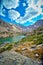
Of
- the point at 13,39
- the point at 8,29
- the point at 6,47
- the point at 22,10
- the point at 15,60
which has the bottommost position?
the point at 15,60

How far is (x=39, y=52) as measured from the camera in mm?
2406

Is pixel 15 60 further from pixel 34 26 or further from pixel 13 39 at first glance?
pixel 34 26

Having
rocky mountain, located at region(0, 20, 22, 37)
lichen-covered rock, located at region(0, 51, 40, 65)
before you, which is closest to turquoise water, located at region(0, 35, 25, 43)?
rocky mountain, located at region(0, 20, 22, 37)

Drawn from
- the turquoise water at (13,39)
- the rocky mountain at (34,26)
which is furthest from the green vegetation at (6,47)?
the rocky mountain at (34,26)

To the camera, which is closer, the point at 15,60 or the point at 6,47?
the point at 15,60

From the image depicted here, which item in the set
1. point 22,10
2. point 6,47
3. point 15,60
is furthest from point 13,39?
point 22,10

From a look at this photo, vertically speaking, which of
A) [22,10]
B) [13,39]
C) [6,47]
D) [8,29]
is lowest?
[6,47]

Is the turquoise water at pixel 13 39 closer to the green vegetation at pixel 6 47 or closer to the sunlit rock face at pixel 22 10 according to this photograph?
the green vegetation at pixel 6 47

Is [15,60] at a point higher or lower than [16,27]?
lower

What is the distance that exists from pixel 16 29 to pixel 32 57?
535 millimetres

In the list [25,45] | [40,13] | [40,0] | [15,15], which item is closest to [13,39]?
[25,45]

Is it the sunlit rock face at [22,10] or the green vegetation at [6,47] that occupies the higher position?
the sunlit rock face at [22,10]

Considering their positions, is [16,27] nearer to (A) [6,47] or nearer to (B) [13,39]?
(B) [13,39]

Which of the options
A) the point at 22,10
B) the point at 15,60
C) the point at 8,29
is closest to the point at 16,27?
the point at 8,29
